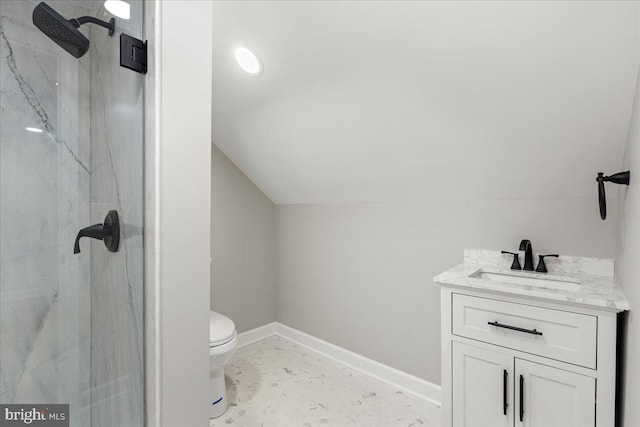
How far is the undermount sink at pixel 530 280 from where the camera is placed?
58.3 inches

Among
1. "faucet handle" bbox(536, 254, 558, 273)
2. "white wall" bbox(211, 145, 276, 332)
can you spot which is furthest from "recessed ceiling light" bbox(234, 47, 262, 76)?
"faucet handle" bbox(536, 254, 558, 273)

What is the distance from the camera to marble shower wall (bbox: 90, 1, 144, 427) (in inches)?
35.5

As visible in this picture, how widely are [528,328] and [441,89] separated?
1073 millimetres

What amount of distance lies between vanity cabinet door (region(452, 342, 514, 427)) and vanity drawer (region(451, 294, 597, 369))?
8 centimetres

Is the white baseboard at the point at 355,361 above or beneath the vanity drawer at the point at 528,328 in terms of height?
beneath

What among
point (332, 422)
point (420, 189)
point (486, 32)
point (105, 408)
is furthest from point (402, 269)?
point (105, 408)

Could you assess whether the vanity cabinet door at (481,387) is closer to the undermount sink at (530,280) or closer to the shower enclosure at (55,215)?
the undermount sink at (530,280)

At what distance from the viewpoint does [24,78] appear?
4.23ft

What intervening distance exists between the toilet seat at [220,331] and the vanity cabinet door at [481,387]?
1190mm

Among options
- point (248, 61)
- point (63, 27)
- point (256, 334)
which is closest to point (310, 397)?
point (256, 334)

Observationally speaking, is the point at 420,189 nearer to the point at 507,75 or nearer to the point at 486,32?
the point at 507,75

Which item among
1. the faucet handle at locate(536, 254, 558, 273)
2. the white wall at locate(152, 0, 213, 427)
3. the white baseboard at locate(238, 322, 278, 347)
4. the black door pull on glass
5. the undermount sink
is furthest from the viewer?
the white baseboard at locate(238, 322, 278, 347)

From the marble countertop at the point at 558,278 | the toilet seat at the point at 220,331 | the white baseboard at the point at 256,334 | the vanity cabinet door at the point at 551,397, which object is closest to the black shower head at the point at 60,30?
the toilet seat at the point at 220,331

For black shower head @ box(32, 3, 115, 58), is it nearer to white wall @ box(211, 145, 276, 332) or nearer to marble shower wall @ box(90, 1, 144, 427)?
marble shower wall @ box(90, 1, 144, 427)
